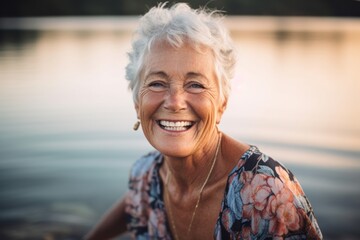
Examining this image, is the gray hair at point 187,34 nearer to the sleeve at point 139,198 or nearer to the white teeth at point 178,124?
the white teeth at point 178,124

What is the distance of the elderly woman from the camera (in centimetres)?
234

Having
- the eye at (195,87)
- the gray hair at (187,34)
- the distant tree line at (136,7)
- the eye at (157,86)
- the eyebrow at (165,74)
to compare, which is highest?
the distant tree line at (136,7)

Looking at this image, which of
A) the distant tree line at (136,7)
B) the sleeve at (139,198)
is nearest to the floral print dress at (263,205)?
the sleeve at (139,198)

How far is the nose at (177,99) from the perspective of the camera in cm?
245

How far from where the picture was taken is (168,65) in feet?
8.03

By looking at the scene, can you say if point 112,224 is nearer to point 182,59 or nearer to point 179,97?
point 179,97

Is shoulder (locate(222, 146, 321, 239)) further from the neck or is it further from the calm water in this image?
the calm water

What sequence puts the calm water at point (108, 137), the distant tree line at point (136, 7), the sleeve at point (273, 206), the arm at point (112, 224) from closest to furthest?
the sleeve at point (273, 206) < the arm at point (112, 224) < the calm water at point (108, 137) < the distant tree line at point (136, 7)

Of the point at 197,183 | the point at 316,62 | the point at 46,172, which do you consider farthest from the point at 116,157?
the point at 316,62

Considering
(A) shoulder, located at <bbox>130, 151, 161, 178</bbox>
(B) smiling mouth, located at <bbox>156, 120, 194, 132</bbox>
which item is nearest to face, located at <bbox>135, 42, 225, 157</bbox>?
(B) smiling mouth, located at <bbox>156, 120, 194, 132</bbox>

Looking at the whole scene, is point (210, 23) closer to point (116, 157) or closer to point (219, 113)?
point (219, 113)

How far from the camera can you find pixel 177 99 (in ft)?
8.04

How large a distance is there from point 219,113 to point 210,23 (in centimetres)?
50

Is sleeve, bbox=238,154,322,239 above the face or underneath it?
underneath
